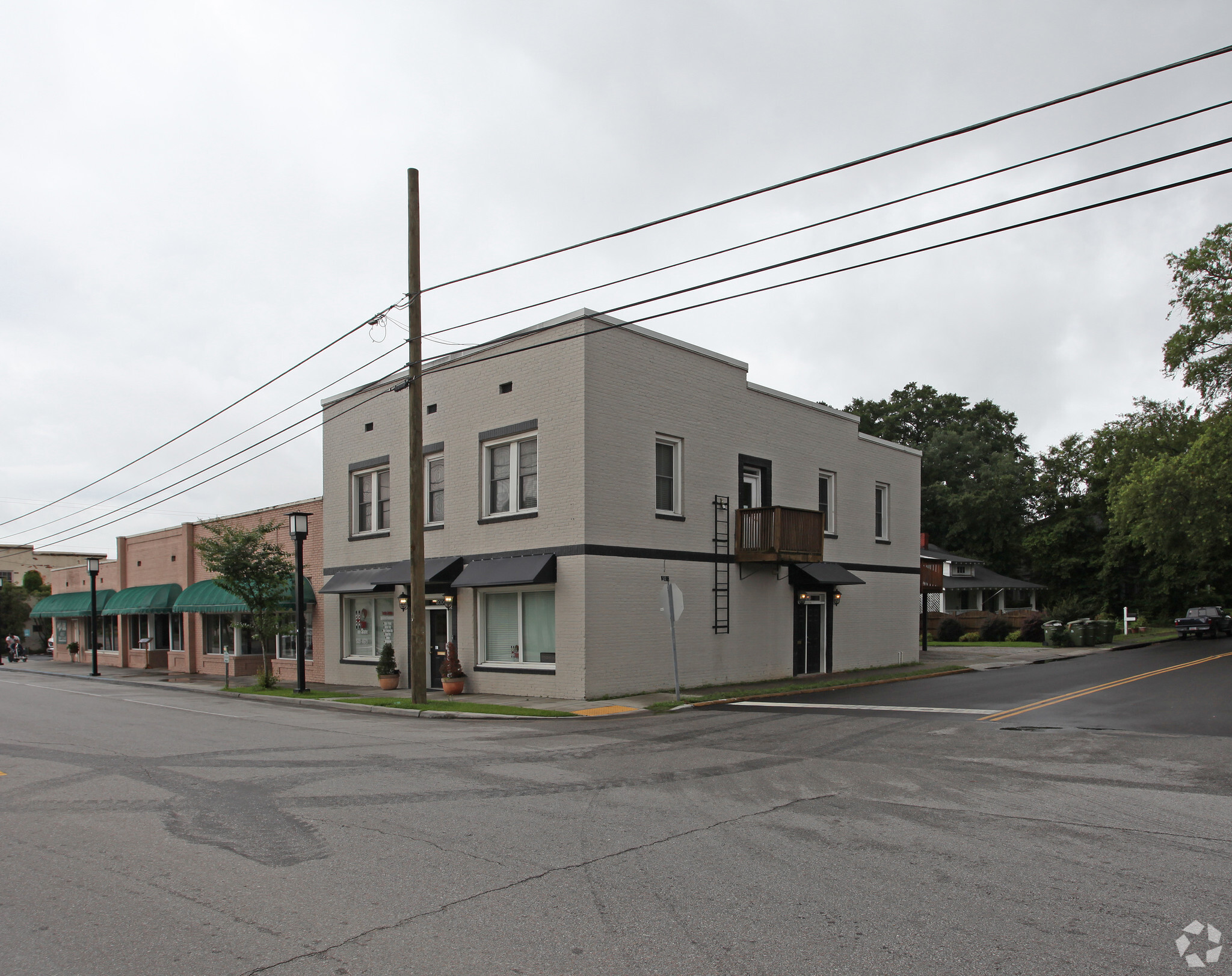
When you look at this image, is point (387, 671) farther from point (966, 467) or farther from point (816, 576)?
point (966, 467)

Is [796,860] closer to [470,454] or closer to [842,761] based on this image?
[842,761]

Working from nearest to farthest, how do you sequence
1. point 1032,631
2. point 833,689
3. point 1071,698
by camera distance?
point 1071,698 < point 833,689 < point 1032,631

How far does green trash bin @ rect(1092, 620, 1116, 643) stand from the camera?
38.5 meters

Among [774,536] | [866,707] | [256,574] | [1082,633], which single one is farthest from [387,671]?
[1082,633]

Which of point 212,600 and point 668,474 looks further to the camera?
point 212,600

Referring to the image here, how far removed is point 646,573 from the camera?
21.0m

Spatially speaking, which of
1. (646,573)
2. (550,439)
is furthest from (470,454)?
(646,573)

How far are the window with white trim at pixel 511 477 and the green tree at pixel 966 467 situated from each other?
43467 millimetres

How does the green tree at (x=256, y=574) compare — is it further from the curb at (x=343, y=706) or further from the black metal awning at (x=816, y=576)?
the black metal awning at (x=816, y=576)

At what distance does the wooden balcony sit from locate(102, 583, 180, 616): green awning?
79.3ft

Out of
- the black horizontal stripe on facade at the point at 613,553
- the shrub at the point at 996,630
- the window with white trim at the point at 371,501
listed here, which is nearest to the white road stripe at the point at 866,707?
the black horizontal stripe on facade at the point at 613,553

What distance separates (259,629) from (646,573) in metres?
12.5

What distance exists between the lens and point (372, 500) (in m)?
26.5

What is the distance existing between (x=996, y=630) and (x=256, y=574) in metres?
35.2
